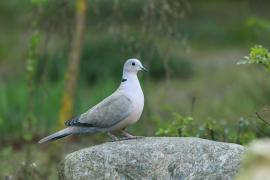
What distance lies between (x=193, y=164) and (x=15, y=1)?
1392 cm

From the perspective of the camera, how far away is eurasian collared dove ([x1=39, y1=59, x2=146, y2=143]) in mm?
4988

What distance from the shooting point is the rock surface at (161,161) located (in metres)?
4.59

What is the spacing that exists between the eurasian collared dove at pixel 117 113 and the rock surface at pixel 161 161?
288mm

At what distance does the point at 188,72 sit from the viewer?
15.5 m

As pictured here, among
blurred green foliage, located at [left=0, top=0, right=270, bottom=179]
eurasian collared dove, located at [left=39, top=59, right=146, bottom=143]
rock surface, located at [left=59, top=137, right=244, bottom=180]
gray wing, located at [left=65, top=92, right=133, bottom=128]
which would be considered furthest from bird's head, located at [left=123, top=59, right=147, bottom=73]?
blurred green foliage, located at [left=0, top=0, right=270, bottom=179]

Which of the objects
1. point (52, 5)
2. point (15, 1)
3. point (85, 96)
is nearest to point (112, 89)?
point (85, 96)

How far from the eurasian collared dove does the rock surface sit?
0.29 metres

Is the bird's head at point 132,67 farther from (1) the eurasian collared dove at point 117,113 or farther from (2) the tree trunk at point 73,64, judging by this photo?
(2) the tree trunk at point 73,64

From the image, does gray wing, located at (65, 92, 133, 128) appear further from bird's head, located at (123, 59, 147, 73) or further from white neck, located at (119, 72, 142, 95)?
bird's head, located at (123, 59, 147, 73)

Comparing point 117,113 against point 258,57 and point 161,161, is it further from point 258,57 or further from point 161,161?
point 258,57

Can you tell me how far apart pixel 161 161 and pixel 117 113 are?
53cm

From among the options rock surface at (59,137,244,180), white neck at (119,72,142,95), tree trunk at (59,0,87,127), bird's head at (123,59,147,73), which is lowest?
rock surface at (59,137,244,180)

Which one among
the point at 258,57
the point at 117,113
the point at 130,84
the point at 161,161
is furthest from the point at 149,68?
the point at 161,161

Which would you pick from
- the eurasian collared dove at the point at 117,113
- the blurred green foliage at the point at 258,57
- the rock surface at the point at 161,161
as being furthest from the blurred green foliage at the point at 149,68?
the eurasian collared dove at the point at 117,113
